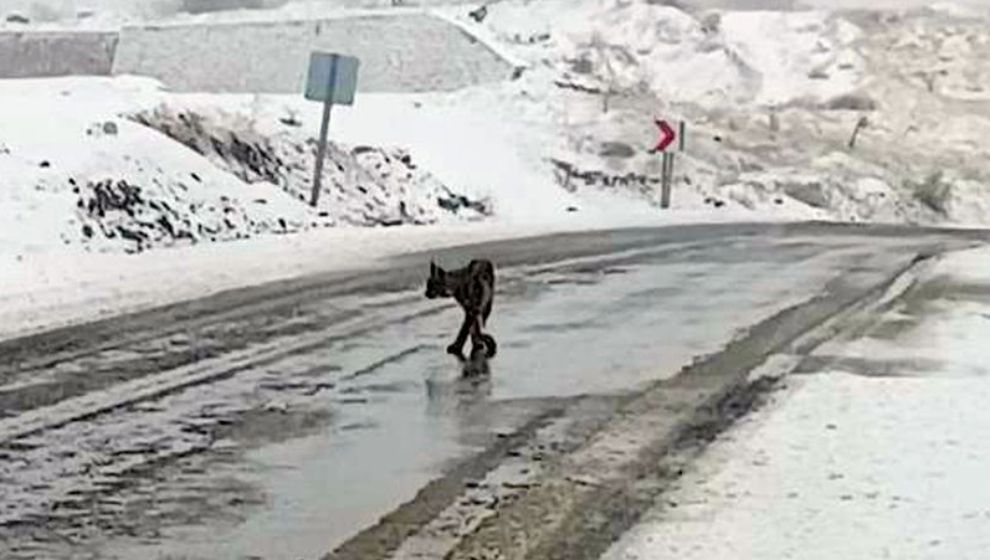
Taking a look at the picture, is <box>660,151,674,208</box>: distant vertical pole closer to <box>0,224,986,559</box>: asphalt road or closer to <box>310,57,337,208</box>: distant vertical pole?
<box>310,57,337,208</box>: distant vertical pole

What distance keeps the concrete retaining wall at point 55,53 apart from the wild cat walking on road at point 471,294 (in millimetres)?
33801

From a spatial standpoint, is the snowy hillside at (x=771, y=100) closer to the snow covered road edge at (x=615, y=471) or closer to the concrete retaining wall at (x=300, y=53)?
the concrete retaining wall at (x=300, y=53)

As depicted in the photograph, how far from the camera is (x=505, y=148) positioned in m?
38.9

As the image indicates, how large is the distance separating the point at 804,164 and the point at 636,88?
17.0 feet

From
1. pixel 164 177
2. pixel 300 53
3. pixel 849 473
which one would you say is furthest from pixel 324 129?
pixel 849 473

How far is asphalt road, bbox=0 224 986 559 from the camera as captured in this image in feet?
25.5

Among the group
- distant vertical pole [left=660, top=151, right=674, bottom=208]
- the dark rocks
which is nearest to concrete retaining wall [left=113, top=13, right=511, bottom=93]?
the dark rocks

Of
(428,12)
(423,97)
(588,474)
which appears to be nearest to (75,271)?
(588,474)

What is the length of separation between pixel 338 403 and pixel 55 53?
1457 inches

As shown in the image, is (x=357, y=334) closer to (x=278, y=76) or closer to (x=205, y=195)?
(x=205, y=195)

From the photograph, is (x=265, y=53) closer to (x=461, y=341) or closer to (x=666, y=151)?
(x=666, y=151)

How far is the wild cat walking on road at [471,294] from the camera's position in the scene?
508 inches

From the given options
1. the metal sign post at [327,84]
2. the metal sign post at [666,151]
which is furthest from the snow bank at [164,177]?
the metal sign post at [666,151]

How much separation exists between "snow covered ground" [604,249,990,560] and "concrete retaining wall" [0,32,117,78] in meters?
35.0
